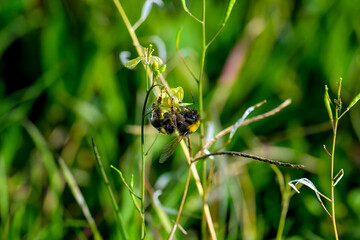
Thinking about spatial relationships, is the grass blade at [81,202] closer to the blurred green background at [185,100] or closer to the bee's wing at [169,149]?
the blurred green background at [185,100]

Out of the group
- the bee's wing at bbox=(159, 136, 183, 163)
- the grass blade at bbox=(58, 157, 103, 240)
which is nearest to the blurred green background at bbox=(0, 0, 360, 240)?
the grass blade at bbox=(58, 157, 103, 240)

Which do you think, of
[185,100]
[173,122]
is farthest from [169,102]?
[185,100]

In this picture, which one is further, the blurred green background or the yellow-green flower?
the blurred green background

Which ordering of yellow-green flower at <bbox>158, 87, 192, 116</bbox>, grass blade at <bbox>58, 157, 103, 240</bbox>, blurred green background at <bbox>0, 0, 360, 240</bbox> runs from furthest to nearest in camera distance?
1. blurred green background at <bbox>0, 0, 360, 240</bbox>
2. grass blade at <bbox>58, 157, 103, 240</bbox>
3. yellow-green flower at <bbox>158, 87, 192, 116</bbox>

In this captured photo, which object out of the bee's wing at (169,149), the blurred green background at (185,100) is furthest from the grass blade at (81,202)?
the bee's wing at (169,149)

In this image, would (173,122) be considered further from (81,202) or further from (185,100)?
(185,100)

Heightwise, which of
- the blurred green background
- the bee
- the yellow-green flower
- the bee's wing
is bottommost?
the blurred green background

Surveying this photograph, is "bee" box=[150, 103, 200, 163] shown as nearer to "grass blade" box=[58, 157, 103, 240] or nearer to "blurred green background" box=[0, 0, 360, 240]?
"grass blade" box=[58, 157, 103, 240]
